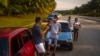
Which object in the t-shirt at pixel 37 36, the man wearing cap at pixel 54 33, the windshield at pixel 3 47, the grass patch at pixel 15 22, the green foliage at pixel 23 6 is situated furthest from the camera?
the green foliage at pixel 23 6

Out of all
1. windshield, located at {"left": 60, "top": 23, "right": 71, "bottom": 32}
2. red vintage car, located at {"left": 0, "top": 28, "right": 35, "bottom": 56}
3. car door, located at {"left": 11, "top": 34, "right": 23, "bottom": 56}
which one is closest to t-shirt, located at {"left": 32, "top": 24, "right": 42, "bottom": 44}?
red vintage car, located at {"left": 0, "top": 28, "right": 35, "bottom": 56}

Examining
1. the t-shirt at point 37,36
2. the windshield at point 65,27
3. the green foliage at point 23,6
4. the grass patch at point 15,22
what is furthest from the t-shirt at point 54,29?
the green foliage at point 23,6

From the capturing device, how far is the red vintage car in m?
8.42

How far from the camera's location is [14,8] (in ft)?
258

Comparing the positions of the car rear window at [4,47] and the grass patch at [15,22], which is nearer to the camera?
the car rear window at [4,47]

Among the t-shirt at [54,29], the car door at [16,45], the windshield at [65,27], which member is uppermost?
the car door at [16,45]

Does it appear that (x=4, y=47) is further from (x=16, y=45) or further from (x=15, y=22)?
(x=15, y=22)

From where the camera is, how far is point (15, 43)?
29.7 ft

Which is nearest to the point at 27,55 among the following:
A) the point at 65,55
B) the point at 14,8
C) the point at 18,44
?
the point at 18,44

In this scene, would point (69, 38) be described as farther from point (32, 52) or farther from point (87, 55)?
point (32, 52)

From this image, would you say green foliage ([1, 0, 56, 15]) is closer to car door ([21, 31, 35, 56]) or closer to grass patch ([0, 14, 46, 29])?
grass patch ([0, 14, 46, 29])

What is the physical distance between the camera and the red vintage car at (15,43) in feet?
27.6

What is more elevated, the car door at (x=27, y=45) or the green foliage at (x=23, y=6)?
the car door at (x=27, y=45)

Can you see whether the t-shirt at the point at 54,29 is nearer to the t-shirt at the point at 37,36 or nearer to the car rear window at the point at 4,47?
the t-shirt at the point at 37,36
